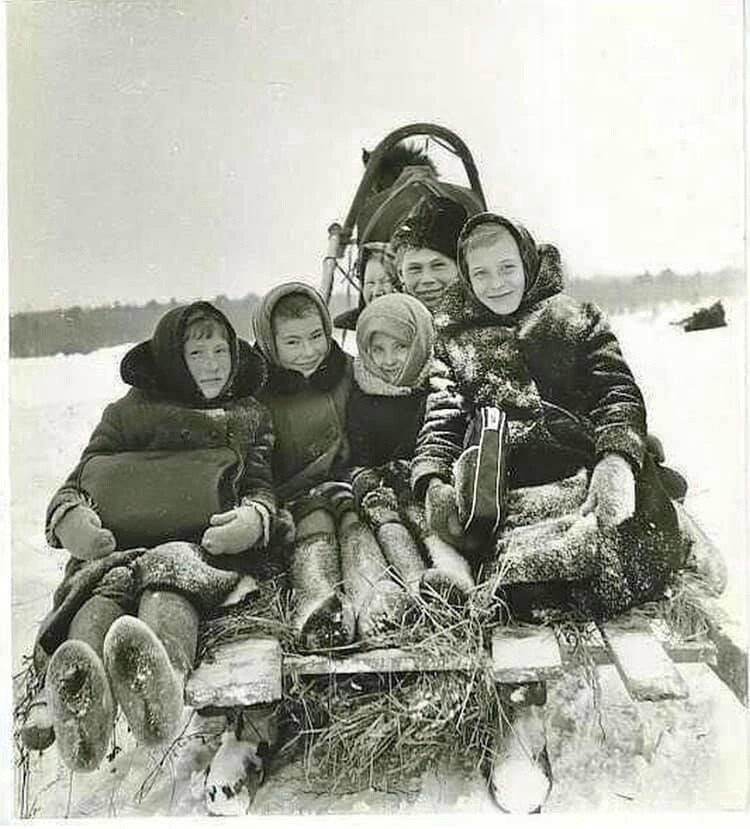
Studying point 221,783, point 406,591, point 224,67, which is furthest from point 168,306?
point 221,783

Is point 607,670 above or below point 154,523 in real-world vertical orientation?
below

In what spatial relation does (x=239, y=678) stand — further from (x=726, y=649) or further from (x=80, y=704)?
(x=726, y=649)

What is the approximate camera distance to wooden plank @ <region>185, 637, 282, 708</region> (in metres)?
1.75

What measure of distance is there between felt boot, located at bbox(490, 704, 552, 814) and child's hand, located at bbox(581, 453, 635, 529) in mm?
292

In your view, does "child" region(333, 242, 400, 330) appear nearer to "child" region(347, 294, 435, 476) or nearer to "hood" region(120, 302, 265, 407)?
"child" region(347, 294, 435, 476)

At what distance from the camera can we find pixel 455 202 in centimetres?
181

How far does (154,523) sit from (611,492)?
0.67 m

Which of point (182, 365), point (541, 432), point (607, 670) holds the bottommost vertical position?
point (607, 670)

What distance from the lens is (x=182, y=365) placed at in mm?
1824

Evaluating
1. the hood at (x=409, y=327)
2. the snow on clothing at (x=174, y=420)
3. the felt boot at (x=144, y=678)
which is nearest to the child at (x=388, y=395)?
the hood at (x=409, y=327)

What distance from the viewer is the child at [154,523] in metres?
1.77

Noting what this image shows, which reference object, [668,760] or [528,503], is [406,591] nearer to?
[528,503]

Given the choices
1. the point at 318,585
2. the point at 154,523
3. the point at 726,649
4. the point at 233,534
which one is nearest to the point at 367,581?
the point at 318,585

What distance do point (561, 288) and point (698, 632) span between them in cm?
54
